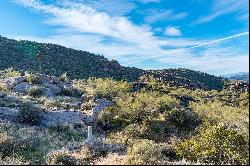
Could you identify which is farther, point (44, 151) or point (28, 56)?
point (28, 56)

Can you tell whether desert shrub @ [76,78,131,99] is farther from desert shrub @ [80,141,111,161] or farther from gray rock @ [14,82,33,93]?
desert shrub @ [80,141,111,161]

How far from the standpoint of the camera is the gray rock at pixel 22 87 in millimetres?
40625

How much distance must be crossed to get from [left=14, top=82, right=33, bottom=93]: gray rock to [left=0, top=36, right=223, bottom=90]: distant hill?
2406 cm

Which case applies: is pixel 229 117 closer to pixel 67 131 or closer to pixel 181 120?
pixel 181 120

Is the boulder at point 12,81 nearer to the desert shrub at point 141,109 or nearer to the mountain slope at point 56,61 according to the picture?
the desert shrub at point 141,109

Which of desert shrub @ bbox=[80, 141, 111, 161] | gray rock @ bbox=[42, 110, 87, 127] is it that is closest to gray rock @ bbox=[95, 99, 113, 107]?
gray rock @ bbox=[42, 110, 87, 127]

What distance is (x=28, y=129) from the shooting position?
24.5m

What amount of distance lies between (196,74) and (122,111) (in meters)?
73.0

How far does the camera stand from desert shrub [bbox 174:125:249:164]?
43.2ft

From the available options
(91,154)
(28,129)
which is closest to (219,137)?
(91,154)

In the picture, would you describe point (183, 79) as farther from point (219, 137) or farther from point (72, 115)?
point (219, 137)

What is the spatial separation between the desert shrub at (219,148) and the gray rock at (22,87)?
27.7 meters

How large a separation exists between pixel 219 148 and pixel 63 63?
6335cm

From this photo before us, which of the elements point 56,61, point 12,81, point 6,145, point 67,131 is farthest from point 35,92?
point 56,61
